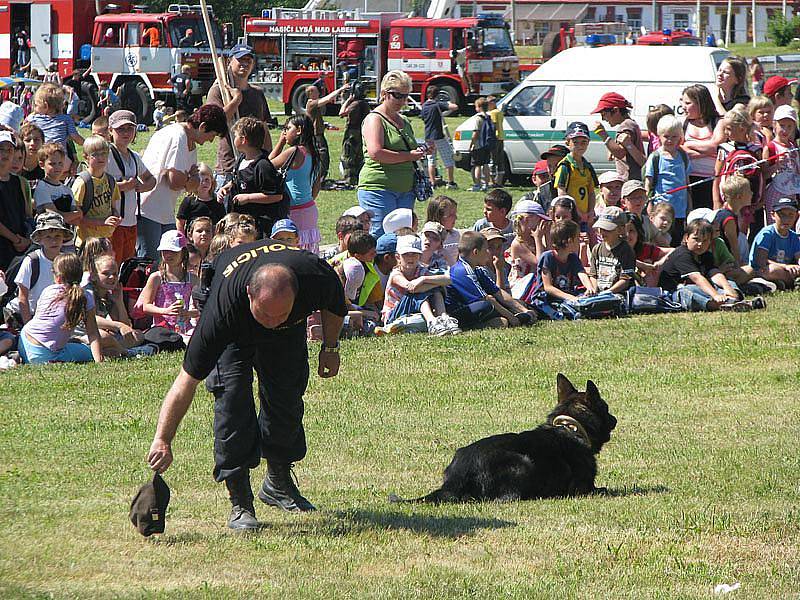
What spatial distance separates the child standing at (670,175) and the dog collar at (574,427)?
618 centimetres

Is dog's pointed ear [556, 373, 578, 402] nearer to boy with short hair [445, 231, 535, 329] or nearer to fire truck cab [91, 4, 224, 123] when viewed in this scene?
boy with short hair [445, 231, 535, 329]

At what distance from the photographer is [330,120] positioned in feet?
111

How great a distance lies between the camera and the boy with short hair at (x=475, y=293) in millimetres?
10172

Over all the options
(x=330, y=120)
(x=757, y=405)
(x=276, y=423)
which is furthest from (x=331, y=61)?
(x=276, y=423)

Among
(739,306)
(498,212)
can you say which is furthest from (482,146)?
(739,306)

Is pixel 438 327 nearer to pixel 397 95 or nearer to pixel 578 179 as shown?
pixel 397 95

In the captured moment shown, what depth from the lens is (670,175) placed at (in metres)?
12.0

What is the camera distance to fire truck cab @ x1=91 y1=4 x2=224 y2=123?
3334 cm

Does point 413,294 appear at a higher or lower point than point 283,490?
higher

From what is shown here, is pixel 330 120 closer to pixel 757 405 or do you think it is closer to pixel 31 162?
pixel 31 162

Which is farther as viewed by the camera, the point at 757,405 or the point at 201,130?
the point at 201,130

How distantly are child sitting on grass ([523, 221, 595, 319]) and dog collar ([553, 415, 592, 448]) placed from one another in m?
4.52

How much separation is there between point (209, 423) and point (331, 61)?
28253mm

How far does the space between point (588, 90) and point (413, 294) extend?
11.4m
